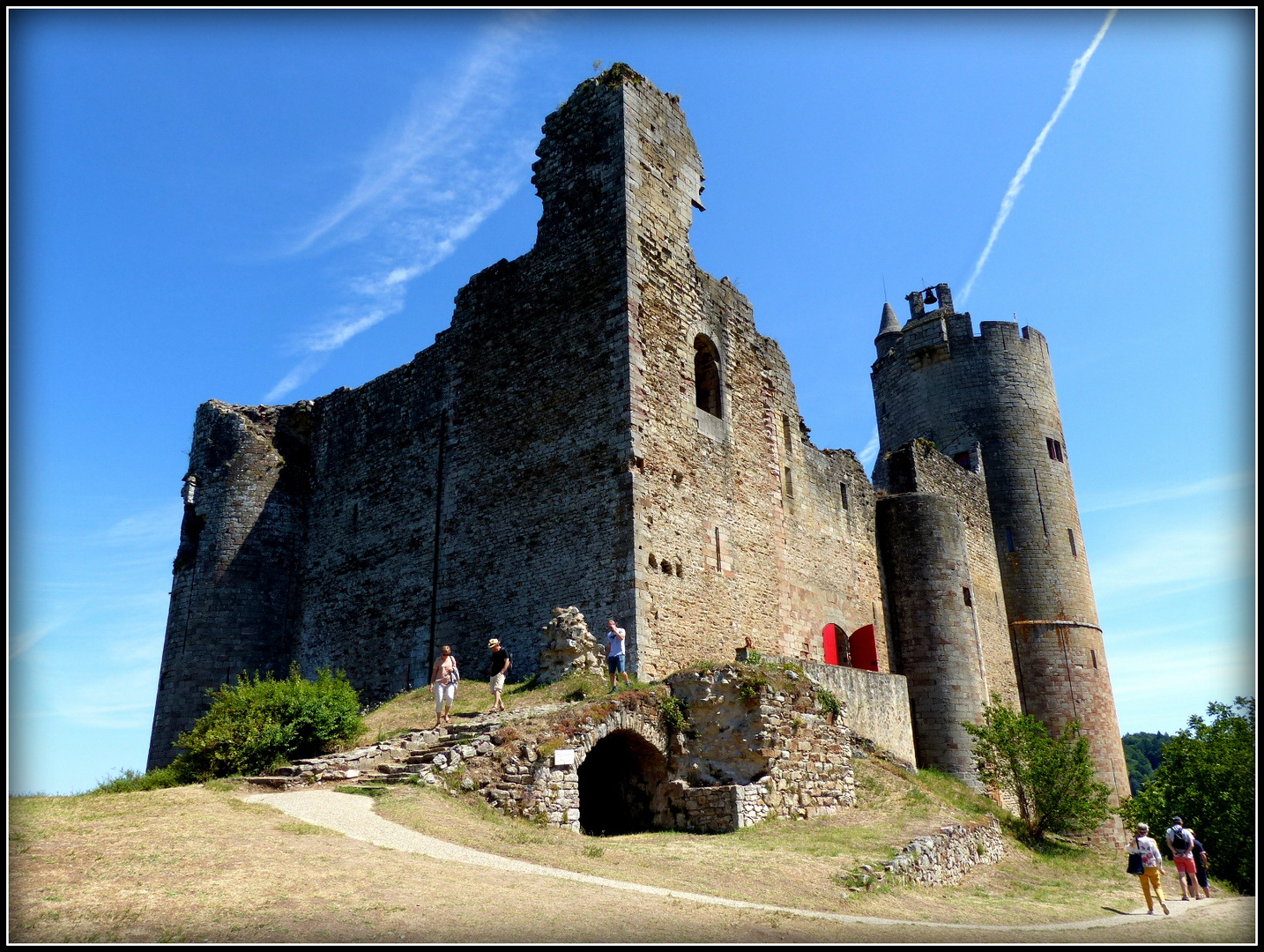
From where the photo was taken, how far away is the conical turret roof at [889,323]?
32.0 meters

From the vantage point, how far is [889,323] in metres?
32.4

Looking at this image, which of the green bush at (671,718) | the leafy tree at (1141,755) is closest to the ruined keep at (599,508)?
the green bush at (671,718)

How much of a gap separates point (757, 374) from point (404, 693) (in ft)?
33.3

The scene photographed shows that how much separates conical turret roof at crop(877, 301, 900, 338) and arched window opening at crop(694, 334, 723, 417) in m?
15.1

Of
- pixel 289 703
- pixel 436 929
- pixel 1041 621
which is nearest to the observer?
pixel 436 929

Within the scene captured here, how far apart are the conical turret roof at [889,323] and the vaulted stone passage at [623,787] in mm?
22314

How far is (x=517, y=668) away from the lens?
15688 mm

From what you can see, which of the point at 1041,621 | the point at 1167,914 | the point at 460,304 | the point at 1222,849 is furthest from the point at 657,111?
the point at 1222,849

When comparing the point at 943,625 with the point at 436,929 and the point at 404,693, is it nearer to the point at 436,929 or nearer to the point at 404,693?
the point at 404,693

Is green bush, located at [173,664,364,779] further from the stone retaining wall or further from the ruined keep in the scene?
the stone retaining wall

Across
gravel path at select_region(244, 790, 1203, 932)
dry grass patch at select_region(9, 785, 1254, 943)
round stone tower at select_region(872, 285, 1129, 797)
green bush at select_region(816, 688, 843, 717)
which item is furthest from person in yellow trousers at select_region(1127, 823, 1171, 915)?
round stone tower at select_region(872, 285, 1129, 797)

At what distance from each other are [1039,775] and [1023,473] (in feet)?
40.3

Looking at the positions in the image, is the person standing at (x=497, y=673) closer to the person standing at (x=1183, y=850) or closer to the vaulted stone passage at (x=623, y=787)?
the vaulted stone passage at (x=623, y=787)

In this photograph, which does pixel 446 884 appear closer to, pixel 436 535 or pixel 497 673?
pixel 497 673
